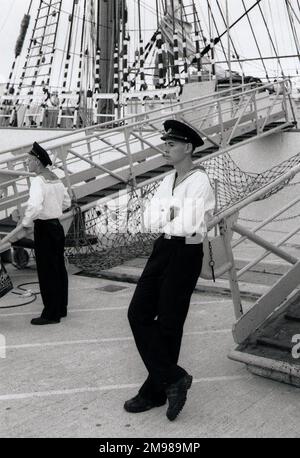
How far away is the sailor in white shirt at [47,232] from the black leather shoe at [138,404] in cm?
232

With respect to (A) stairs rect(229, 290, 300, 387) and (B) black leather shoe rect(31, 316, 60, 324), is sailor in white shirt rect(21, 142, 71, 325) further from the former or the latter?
(A) stairs rect(229, 290, 300, 387)

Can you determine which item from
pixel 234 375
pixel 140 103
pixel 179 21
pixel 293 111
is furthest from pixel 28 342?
pixel 179 21

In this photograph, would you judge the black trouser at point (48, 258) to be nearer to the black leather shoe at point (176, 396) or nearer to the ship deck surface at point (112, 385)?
the ship deck surface at point (112, 385)

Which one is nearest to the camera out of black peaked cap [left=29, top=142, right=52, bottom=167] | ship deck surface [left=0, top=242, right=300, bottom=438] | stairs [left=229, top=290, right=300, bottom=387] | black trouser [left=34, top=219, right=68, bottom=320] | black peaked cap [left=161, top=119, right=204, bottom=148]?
ship deck surface [left=0, top=242, right=300, bottom=438]

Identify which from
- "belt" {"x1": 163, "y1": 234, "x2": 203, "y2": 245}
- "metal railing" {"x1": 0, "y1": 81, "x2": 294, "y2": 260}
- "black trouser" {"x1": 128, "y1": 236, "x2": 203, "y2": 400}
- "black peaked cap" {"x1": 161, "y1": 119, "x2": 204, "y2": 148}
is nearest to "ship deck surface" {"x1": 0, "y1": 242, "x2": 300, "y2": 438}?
"black trouser" {"x1": 128, "y1": 236, "x2": 203, "y2": 400}

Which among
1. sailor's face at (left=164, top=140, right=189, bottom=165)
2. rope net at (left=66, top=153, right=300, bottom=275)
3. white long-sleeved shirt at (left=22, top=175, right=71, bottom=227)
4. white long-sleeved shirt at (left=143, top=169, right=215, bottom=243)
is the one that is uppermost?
sailor's face at (left=164, top=140, right=189, bottom=165)

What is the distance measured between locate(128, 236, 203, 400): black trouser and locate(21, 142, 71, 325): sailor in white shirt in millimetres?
2437

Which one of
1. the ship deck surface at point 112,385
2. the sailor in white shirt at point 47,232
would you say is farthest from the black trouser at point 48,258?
the ship deck surface at point 112,385

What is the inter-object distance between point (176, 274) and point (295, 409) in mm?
1176

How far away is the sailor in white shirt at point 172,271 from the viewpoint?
3.53 meters

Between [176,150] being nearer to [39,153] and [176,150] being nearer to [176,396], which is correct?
[176,396]

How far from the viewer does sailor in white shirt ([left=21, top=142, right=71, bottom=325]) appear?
5.86 m

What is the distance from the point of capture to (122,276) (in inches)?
313

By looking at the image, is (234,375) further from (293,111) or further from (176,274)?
(293,111)
